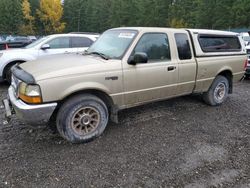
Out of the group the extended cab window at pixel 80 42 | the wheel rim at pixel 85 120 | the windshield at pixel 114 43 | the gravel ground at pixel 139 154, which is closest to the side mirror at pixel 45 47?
the extended cab window at pixel 80 42

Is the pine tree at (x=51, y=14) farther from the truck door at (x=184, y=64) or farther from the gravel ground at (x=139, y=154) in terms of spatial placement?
the gravel ground at (x=139, y=154)

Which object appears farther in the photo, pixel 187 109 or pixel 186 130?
pixel 187 109

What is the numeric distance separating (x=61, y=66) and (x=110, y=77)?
78cm

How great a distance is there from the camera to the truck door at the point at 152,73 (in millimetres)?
4637

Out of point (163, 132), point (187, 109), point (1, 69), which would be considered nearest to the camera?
point (163, 132)

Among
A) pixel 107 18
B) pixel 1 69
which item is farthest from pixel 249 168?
pixel 107 18

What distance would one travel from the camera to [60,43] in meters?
9.08

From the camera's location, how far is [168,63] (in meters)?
5.09

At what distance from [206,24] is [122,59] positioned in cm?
3858

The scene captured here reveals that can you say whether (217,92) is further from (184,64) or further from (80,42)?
(80,42)

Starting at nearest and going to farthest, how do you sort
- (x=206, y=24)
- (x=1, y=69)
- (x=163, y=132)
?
1. (x=163, y=132)
2. (x=1, y=69)
3. (x=206, y=24)

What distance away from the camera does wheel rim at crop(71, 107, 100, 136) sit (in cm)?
424

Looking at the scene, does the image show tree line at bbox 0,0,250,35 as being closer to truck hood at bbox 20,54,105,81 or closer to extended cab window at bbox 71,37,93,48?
extended cab window at bbox 71,37,93,48

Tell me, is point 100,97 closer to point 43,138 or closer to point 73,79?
point 73,79
